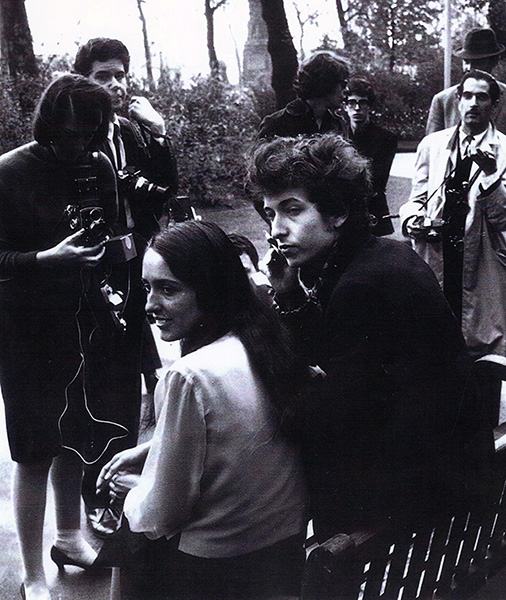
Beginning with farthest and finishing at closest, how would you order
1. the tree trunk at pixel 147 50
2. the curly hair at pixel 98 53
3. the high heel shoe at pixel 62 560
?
the tree trunk at pixel 147 50 → the curly hair at pixel 98 53 → the high heel shoe at pixel 62 560

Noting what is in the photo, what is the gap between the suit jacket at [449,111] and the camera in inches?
149

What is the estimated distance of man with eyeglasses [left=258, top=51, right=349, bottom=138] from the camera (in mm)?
3264

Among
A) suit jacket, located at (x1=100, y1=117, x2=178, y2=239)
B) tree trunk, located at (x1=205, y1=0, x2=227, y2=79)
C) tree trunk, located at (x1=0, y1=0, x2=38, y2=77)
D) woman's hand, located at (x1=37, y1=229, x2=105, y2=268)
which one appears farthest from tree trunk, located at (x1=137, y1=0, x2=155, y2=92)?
woman's hand, located at (x1=37, y1=229, x2=105, y2=268)

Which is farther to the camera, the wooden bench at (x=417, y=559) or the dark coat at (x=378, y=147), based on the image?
the dark coat at (x=378, y=147)

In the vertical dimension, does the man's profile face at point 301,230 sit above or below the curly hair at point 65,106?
below

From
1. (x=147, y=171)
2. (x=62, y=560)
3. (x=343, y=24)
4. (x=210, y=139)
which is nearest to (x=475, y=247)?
(x=147, y=171)

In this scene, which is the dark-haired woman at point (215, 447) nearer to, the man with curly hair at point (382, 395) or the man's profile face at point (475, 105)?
the man with curly hair at point (382, 395)

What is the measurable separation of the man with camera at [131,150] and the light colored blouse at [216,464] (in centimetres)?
131

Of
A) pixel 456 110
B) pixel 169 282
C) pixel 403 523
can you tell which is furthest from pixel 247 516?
pixel 456 110

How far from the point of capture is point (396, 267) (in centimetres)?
160

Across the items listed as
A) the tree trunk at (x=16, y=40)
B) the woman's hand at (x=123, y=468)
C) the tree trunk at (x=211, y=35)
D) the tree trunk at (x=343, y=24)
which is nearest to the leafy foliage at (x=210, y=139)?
the tree trunk at (x=211, y=35)

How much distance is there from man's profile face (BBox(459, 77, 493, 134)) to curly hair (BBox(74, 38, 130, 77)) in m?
1.42

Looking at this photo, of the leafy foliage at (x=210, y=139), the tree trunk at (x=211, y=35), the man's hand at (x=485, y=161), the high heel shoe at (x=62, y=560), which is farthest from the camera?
the leafy foliage at (x=210, y=139)

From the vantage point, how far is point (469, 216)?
11.1 ft
